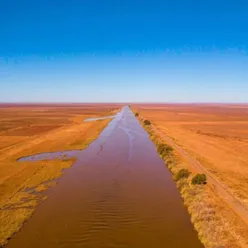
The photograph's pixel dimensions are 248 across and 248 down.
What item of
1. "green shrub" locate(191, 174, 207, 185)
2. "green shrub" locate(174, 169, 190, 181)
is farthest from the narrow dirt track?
"green shrub" locate(174, 169, 190, 181)

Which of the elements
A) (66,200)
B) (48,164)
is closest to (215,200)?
(66,200)

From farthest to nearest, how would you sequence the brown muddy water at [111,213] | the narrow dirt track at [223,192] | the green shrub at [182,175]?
the green shrub at [182,175]
the narrow dirt track at [223,192]
the brown muddy water at [111,213]

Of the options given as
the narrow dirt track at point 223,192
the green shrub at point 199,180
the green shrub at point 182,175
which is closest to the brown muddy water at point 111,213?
the green shrub at point 182,175

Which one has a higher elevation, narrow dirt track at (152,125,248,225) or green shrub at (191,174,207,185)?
green shrub at (191,174,207,185)

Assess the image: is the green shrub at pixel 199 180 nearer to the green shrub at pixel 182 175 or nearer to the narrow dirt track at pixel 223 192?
the narrow dirt track at pixel 223 192

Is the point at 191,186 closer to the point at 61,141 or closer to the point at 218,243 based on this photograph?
the point at 218,243

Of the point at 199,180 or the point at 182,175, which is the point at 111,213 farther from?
the point at 182,175

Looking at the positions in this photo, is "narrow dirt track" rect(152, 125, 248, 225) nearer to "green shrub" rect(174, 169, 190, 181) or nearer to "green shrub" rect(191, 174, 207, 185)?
"green shrub" rect(191, 174, 207, 185)

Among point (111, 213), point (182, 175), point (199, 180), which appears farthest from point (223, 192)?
point (111, 213)
